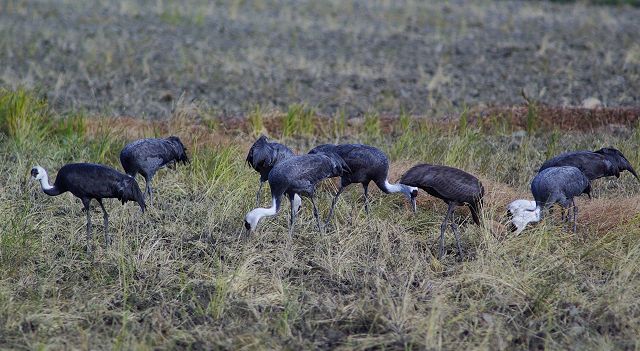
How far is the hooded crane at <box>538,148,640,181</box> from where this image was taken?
825cm

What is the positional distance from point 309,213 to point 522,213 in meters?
1.83

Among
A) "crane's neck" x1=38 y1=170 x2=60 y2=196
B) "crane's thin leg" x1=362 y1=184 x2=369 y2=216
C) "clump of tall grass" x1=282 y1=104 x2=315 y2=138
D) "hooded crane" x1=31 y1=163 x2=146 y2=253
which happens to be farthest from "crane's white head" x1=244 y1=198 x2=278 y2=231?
"clump of tall grass" x1=282 y1=104 x2=315 y2=138

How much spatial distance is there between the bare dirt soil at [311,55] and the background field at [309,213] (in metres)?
0.08

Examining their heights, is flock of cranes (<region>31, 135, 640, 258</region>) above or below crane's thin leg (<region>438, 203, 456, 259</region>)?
above

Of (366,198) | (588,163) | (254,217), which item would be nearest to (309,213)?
(366,198)

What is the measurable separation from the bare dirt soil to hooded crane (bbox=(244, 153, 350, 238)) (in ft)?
13.0

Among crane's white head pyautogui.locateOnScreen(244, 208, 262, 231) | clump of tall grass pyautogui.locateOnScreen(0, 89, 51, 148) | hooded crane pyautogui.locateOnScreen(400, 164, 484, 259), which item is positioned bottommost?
clump of tall grass pyautogui.locateOnScreen(0, 89, 51, 148)

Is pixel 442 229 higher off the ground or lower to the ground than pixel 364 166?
lower

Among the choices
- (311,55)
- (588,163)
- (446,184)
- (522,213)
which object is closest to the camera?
(446,184)

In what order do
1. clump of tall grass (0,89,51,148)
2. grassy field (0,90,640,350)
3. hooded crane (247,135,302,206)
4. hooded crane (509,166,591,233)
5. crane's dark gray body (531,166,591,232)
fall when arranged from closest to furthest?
grassy field (0,90,640,350) → hooded crane (509,166,591,233) → crane's dark gray body (531,166,591,232) → hooded crane (247,135,302,206) → clump of tall grass (0,89,51,148)

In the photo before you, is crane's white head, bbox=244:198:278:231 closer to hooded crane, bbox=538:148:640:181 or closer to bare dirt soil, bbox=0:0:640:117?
hooded crane, bbox=538:148:640:181

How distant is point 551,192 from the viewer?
7652 millimetres

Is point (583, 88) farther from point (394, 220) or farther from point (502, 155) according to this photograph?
point (394, 220)

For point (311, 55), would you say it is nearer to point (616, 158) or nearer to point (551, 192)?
point (616, 158)
